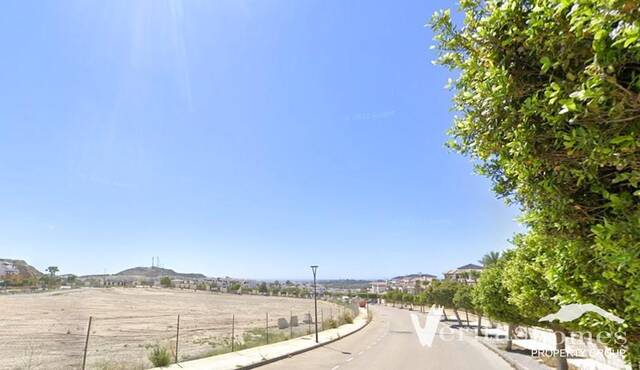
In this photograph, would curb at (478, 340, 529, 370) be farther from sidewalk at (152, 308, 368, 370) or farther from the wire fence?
the wire fence

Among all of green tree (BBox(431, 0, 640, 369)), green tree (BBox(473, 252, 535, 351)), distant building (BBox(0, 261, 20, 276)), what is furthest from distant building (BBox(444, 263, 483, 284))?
distant building (BBox(0, 261, 20, 276))

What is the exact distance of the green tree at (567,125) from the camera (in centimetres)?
238

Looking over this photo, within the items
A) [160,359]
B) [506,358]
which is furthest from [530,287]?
[160,359]

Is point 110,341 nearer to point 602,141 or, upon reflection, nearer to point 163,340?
point 163,340

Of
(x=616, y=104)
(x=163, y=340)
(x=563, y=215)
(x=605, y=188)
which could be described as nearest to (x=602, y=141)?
(x=616, y=104)

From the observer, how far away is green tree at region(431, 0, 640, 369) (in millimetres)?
2375

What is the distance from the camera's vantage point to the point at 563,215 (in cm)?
342

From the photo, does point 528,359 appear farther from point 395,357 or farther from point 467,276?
point 467,276

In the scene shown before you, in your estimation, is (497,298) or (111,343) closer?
(497,298)

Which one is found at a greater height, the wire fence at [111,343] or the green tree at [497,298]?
the green tree at [497,298]

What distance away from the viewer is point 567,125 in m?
2.91

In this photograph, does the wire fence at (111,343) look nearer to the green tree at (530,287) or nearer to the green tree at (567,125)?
the green tree at (530,287)

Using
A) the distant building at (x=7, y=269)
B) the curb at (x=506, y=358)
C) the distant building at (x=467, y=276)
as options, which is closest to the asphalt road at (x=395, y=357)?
the curb at (x=506, y=358)

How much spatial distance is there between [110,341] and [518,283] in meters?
21.8
